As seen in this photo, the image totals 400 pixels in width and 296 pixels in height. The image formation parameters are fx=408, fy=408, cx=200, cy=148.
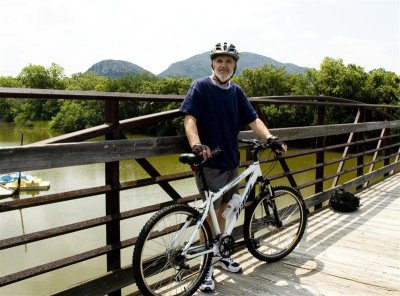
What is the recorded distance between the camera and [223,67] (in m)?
2.80

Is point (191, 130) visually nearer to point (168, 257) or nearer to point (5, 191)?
point (168, 257)

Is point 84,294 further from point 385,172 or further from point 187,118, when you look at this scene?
point 385,172

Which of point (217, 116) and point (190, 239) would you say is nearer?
point (190, 239)

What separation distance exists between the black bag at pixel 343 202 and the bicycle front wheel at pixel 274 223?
4.86ft

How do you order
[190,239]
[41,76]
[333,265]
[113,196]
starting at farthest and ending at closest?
[41,76], [333,265], [113,196], [190,239]

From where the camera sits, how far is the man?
2.73 metres

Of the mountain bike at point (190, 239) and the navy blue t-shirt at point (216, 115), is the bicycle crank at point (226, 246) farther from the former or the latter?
the navy blue t-shirt at point (216, 115)

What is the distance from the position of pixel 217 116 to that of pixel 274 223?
4.01 feet

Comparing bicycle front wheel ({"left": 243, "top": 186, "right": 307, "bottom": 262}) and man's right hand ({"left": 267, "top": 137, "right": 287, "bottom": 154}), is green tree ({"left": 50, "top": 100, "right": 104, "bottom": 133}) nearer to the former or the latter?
bicycle front wheel ({"left": 243, "top": 186, "right": 307, "bottom": 262})

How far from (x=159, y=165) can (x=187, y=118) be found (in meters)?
28.9

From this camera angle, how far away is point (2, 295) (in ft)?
34.0

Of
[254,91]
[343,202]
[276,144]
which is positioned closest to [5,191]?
[343,202]

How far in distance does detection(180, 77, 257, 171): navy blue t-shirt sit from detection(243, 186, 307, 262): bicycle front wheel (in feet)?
1.89

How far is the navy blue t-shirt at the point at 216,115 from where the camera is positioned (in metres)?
2.74
